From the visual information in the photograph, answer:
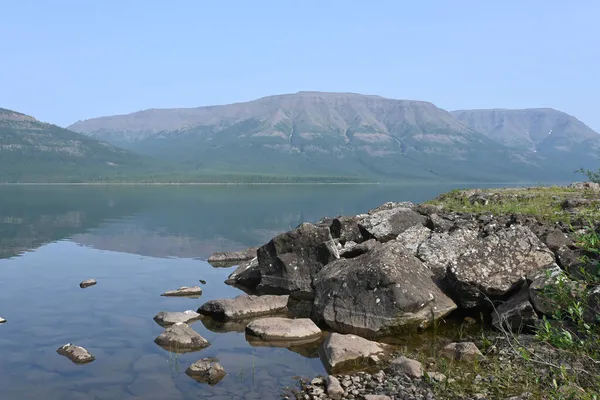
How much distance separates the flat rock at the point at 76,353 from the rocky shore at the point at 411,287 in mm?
6062

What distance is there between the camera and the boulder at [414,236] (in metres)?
26.4

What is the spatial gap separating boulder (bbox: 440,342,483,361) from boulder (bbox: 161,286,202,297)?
1498 cm

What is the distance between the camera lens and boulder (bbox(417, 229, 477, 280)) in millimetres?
23625

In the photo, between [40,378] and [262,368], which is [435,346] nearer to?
[262,368]

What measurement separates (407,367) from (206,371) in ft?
20.3

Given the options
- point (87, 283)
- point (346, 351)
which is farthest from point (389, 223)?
point (87, 283)

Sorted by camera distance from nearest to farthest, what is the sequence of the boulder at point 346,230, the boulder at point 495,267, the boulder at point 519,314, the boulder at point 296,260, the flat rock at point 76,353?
the flat rock at point 76,353
the boulder at point 519,314
the boulder at point 495,267
the boulder at point 296,260
the boulder at point 346,230

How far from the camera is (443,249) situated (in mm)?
24312

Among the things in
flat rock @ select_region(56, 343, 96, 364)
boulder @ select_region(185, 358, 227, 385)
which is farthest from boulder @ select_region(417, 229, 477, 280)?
flat rock @ select_region(56, 343, 96, 364)

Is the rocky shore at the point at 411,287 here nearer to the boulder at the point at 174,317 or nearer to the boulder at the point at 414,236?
the boulder at the point at 414,236

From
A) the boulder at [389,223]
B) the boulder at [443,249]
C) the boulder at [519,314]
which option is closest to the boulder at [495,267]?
the boulder at [443,249]

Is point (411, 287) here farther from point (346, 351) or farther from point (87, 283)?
point (87, 283)

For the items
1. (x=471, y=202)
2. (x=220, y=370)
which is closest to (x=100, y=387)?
(x=220, y=370)

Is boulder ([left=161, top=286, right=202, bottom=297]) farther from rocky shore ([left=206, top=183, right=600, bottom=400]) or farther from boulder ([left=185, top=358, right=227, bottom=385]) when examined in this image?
boulder ([left=185, top=358, right=227, bottom=385])
